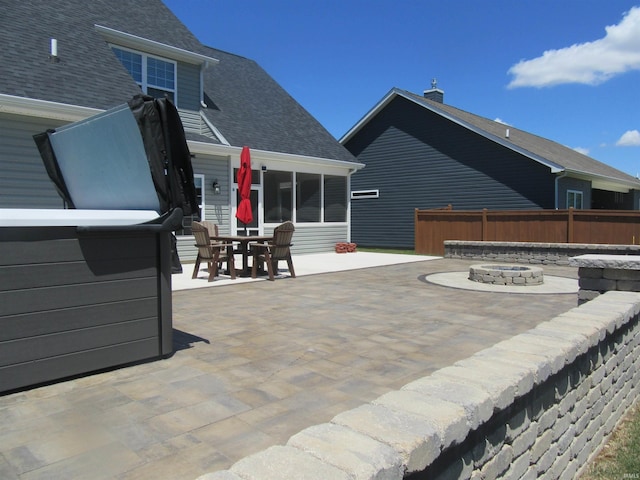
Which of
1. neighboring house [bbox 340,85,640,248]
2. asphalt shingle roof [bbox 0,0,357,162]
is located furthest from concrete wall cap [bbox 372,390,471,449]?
neighboring house [bbox 340,85,640,248]

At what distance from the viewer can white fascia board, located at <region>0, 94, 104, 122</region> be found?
Result: 7859 mm

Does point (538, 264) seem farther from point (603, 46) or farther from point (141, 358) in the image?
point (603, 46)

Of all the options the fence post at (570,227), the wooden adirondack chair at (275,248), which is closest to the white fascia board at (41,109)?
the wooden adirondack chair at (275,248)

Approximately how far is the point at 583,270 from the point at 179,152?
4.38 meters

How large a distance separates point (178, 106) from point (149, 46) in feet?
5.01

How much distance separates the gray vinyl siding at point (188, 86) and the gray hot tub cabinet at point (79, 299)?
369 inches

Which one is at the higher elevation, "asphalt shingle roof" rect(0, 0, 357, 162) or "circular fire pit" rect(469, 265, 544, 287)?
"asphalt shingle roof" rect(0, 0, 357, 162)

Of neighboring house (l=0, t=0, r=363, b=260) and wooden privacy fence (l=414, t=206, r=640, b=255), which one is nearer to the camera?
neighboring house (l=0, t=0, r=363, b=260)

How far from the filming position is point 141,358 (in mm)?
3615

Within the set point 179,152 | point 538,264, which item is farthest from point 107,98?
point 538,264

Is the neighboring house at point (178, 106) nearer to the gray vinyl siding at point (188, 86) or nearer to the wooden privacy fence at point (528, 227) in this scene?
the gray vinyl siding at point (188, 86)

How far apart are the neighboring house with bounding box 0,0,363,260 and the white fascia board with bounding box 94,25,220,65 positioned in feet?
0.08

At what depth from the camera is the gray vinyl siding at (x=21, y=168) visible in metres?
8.16

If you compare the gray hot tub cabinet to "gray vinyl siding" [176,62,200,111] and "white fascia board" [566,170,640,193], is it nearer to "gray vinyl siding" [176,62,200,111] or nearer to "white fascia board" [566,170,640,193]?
"gray vinyl siding" [176,62,200,111]
